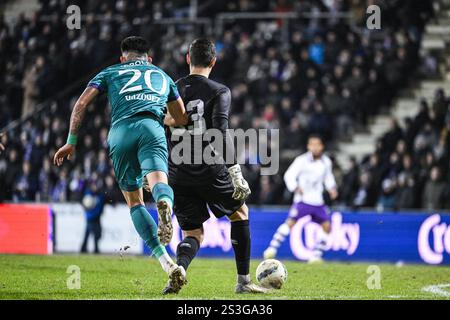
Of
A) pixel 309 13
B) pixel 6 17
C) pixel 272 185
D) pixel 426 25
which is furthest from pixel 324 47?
pixel 6 17

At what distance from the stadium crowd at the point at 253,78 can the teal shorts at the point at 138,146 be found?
10.8 m

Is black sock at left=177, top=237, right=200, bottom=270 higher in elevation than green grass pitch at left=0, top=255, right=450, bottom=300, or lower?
higher

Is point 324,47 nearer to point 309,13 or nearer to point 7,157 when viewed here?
point 309,13

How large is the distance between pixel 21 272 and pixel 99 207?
7.15m

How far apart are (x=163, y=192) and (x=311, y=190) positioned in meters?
8.26

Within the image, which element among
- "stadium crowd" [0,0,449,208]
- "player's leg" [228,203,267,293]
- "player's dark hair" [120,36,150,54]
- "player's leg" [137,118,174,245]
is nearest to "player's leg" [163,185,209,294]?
"player's leg" [228,203,267,293]

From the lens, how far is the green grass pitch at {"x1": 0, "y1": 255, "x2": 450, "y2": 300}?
30.0 feet

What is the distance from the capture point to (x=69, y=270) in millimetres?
12344

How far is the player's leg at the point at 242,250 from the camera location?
933 cm

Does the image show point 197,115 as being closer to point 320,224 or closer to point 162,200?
point 162,200

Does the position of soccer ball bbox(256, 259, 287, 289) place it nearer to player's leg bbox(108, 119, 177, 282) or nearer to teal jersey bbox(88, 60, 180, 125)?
player's leg bbox(108, 119, 177, 282)

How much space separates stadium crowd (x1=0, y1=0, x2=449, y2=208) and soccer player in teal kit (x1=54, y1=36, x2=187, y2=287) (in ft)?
35.2

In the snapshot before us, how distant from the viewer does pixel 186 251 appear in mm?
9258

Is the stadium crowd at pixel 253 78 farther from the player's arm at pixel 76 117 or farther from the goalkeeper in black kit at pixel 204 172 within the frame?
the player's arm at pixel 76 117
